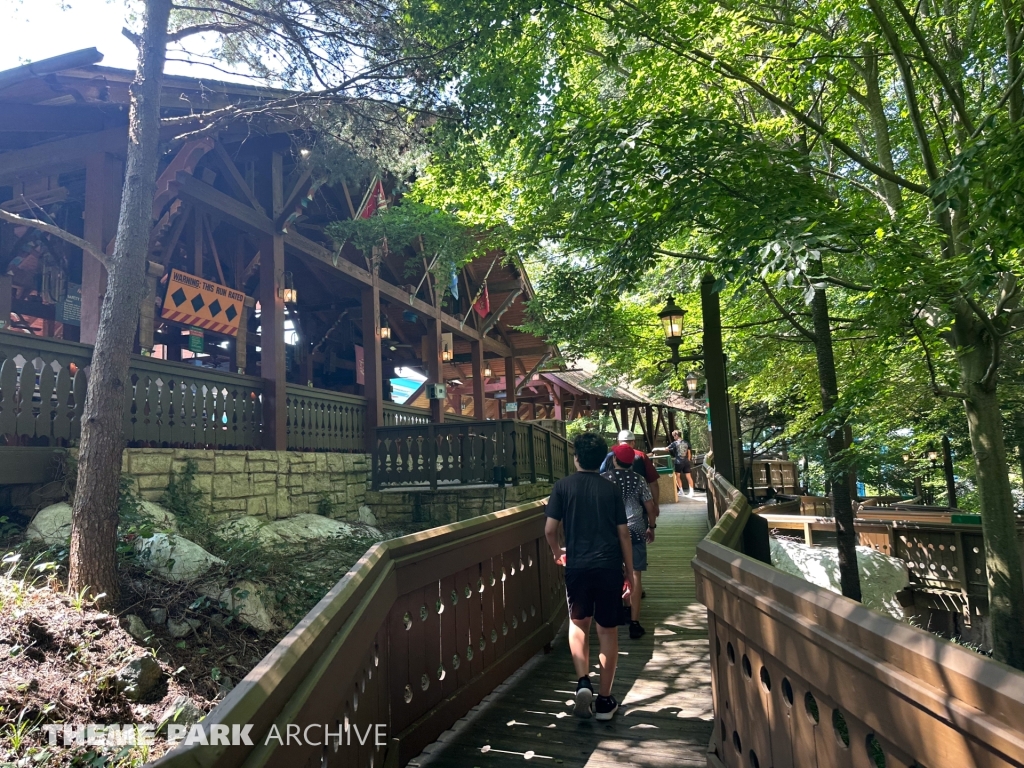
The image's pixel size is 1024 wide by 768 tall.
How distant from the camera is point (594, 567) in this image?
13.0ft

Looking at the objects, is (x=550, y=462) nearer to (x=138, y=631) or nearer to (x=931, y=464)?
(x=138, y=631)

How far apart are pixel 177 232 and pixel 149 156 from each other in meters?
5.83

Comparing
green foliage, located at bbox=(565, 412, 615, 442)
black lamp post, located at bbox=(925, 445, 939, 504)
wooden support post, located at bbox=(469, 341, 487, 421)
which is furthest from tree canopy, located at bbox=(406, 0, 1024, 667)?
green foliage, located at bbox=(565, 412, 615, 442)

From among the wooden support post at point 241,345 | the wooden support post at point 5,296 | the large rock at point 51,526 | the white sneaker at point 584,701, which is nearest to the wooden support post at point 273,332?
the wooden support post at point 241,345

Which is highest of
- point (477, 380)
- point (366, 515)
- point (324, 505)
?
point (477, 380)

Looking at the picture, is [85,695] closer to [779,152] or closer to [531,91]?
[779,152]

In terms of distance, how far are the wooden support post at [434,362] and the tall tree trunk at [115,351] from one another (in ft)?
31.8

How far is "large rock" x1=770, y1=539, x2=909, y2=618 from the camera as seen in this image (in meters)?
10.8

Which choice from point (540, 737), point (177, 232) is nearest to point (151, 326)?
point (177, 232)

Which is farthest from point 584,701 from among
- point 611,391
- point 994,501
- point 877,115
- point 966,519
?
point 611,391

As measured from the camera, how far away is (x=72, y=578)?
5.20 m

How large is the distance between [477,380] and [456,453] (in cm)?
681

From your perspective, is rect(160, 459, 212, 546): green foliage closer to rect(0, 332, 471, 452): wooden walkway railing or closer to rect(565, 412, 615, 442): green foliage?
rect(0, 332, 471, 452): wooden walkway railing

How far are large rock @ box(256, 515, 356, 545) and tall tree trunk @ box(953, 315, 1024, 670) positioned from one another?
7.60 metres
